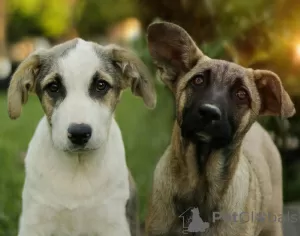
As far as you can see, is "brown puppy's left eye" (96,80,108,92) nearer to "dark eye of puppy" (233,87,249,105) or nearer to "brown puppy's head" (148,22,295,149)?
"brown puppy's head" (148,22,295,149)

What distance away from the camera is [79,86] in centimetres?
407

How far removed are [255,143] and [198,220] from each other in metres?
1.07

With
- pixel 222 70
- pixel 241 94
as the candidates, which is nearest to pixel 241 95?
pixel 241 94

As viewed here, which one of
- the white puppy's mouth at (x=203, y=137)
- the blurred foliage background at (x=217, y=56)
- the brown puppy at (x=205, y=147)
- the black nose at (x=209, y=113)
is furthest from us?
the blurred foliage background at (x=217, y=56)

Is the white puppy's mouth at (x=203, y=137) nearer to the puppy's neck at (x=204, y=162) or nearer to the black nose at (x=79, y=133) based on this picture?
the puppy's neck at (x=204, y=162)

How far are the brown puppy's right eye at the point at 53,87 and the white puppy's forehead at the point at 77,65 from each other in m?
0.09

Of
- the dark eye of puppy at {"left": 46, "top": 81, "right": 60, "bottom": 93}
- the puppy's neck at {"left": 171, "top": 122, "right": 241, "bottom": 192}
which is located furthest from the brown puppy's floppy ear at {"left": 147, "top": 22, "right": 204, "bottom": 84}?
the dark eye of puppy at {"left": 46, "top": 81, "right": 60, "bottom": 93}

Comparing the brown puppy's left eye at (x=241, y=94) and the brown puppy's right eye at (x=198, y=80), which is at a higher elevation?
the brown puppy's right eye at (x=198, y=80)

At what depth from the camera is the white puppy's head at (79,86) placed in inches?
156

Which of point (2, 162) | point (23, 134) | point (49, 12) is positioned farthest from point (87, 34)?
point (2, 162)

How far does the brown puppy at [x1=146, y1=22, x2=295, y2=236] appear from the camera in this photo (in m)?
4.06
